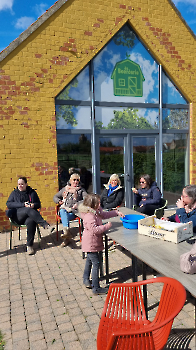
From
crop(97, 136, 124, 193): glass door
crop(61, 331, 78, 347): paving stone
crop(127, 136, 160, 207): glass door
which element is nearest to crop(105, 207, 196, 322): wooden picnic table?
crop(61, 331, 78, 347): paving stone

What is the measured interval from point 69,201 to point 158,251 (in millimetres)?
2996

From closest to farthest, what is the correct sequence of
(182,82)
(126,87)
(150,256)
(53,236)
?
(150,256) < (53,236) < (126,87) < (182,82)

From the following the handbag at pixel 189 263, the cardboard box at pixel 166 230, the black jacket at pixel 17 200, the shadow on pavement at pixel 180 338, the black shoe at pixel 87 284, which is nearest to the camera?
the handbag at pixel 189 263

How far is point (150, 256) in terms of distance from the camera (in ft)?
8.02

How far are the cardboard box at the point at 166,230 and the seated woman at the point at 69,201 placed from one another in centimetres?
216

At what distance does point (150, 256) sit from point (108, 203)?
2.87 m

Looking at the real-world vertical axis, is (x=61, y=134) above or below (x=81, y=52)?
below

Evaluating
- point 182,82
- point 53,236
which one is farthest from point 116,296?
point 182,82

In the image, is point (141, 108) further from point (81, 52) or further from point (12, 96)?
point (12, 96)

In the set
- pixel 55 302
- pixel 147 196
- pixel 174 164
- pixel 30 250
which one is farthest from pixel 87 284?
pixel 174 164

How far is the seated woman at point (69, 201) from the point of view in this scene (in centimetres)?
505

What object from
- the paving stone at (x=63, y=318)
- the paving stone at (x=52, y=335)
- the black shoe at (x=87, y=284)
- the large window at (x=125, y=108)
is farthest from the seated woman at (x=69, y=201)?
the paving stone at (x=52, y=335)

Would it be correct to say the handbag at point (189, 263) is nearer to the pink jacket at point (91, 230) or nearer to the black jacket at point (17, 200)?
the pink jacket at point (91, 230)

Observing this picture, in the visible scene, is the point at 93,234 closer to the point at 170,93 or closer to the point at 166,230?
the point at 166,230
